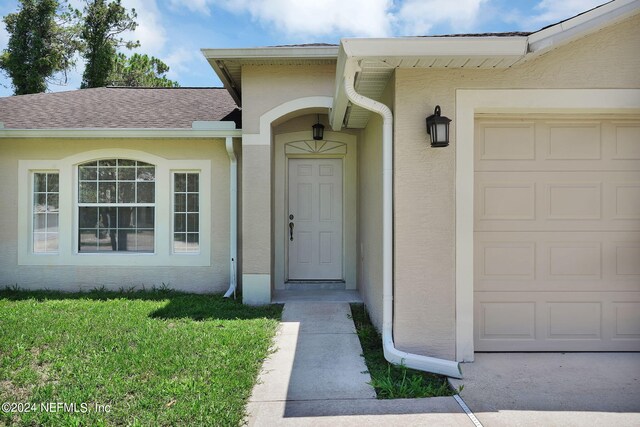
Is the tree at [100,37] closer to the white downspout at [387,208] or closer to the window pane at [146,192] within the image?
the window pane at [146,192]

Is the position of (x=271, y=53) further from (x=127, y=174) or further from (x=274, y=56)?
(x=127, y=174)

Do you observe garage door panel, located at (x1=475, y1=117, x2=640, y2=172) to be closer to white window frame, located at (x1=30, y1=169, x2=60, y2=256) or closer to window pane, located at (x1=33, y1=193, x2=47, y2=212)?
white window frame, located at (x1=30, y1=169, x2=60, y2=256)

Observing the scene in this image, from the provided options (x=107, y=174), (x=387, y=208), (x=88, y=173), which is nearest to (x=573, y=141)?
(x=387, y=208)

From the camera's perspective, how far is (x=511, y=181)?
404 cm

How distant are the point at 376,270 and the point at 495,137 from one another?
2.01m

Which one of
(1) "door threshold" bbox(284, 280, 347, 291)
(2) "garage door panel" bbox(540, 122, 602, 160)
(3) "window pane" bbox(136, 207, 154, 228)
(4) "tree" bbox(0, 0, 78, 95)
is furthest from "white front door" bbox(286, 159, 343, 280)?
(4) "tree" bbox(0, 0, 78, 95)

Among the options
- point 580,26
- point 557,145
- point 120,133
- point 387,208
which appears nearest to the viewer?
point 580,26

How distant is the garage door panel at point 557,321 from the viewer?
4043mm

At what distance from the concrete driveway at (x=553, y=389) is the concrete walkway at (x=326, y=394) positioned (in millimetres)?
347

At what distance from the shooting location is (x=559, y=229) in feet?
13.3

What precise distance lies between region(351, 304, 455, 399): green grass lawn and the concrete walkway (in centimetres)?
8

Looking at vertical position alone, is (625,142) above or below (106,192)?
above

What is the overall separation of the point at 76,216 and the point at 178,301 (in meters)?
2.78

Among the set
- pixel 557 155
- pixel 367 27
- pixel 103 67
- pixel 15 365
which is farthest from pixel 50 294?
pixel 103 67
